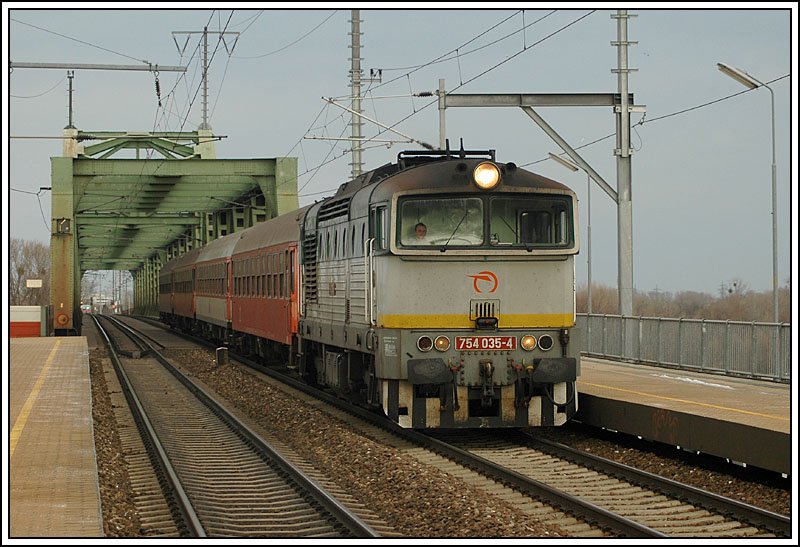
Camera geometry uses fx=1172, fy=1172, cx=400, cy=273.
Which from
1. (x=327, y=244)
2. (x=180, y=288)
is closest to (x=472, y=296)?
(x=327, y=244)

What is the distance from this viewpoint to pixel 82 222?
240 ft

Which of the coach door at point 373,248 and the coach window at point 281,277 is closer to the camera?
the coach door at point 373,248

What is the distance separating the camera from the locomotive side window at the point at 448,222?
47.8ft

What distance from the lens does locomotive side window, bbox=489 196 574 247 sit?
14.6 metres

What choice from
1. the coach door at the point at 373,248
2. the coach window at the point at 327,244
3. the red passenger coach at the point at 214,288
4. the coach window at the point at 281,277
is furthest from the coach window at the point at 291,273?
the red passenger coach at the point at 214,288

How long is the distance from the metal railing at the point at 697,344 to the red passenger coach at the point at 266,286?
7475mm

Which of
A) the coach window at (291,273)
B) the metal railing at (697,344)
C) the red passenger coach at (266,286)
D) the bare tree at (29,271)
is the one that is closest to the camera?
the metal railing at (697,344)

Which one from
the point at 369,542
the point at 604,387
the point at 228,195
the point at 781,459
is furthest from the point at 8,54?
the point at 228,195

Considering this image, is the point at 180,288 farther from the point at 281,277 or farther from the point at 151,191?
the point at 281,277

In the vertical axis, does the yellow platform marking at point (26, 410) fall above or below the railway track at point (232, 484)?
above

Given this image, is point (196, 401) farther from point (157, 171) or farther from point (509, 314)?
point (157, 171)

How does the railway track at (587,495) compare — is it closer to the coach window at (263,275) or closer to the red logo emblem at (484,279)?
the red logo emblem at (484,279)

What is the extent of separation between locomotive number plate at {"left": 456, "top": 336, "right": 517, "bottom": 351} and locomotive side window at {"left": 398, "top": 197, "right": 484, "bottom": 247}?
1169 millimetres

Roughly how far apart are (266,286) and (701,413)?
1551cm
